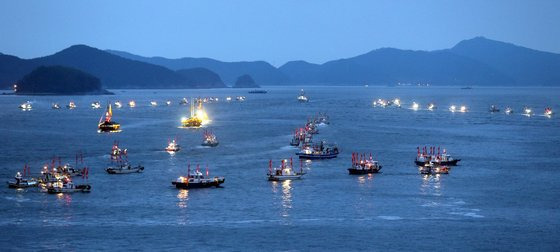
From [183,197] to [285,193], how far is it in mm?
10225

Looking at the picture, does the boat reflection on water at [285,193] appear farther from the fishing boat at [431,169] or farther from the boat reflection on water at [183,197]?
the fishing boat at [431,169]

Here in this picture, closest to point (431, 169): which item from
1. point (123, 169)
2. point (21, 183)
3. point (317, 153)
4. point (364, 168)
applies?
point (364, 168)

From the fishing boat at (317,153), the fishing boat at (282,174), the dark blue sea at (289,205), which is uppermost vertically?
the fishing boat at (317,153)

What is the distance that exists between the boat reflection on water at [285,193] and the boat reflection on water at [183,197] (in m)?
8.91

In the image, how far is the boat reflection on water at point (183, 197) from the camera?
249 feet

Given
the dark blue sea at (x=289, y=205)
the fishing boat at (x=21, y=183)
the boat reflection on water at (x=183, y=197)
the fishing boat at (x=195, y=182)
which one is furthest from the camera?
the fishing boat at (x=195, y=182)

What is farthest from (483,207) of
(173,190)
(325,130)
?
(325,130)

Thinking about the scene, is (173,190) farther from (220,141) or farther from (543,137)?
(543,137)

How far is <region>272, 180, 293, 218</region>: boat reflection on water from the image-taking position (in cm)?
7306

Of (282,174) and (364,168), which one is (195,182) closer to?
(282,174)

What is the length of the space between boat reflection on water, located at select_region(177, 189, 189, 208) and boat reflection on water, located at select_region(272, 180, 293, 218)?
8.91m

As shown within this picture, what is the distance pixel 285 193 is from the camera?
82.8m

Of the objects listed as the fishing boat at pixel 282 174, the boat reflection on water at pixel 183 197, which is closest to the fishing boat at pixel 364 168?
the fishing boat at pixel 282 174

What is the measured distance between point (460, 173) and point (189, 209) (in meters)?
38.9
